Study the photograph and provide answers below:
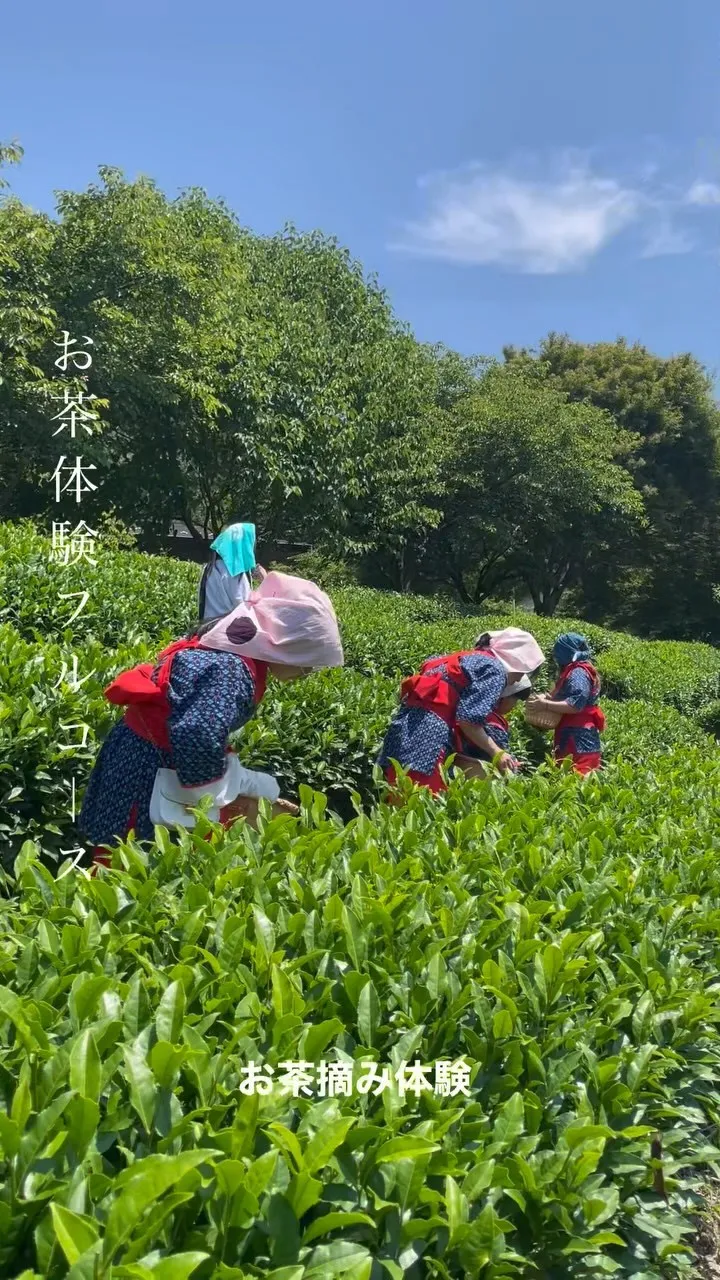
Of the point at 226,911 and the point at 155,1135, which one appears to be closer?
the point at 155,1135

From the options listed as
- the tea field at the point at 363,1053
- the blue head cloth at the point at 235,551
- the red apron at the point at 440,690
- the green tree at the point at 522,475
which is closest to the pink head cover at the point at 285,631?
the blue head cloth at the point at 235,551

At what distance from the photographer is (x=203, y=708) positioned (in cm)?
220

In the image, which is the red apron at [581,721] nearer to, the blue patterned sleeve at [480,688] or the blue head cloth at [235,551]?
the blue patterned sleeve at [480,688]

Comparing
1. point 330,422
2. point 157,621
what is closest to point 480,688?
point 157,621

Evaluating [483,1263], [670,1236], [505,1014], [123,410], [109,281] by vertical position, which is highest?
[109,281]

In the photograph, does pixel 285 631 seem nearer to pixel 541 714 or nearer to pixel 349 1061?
pixel 349 1061

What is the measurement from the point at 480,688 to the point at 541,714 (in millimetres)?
1356

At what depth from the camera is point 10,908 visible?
1780 millimetres

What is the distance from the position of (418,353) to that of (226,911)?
66.6 ft

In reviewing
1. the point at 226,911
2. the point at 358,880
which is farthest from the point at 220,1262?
the point at 358,880

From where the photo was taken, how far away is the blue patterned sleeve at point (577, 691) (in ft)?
15.2

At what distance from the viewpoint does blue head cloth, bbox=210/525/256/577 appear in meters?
2.46

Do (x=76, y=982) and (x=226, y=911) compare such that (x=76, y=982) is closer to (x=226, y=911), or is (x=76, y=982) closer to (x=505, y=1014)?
(x=226, y=911)

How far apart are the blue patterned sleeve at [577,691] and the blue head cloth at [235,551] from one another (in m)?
2.60
